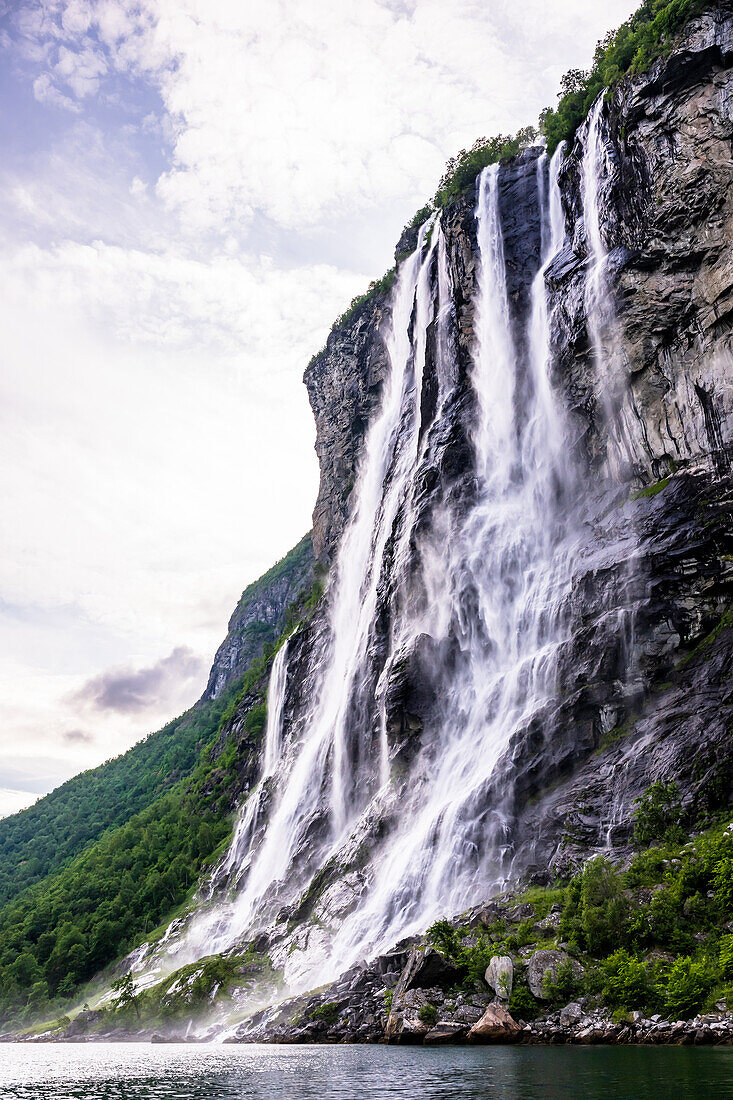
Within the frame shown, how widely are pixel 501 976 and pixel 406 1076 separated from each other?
7079mm

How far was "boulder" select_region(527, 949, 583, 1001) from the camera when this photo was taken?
21891mm

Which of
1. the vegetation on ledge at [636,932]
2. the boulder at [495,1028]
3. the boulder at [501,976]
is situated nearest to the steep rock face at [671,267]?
the vegetation on ledge at [636,932]

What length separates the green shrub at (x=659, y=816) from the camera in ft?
88.7

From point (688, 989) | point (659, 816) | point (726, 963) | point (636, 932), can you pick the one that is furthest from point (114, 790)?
point (726, 963)

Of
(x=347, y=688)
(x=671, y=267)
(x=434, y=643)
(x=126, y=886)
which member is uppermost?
(x=671, y=267)

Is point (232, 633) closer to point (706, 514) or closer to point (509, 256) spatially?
point (509, 256)

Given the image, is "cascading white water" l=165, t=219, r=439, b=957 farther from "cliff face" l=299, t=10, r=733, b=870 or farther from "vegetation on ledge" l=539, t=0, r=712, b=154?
"vegetation on ledge" l=539, t=0, r=712, b=154

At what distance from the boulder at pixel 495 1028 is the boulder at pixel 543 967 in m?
1.05

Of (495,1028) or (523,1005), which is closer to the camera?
(495,1028)

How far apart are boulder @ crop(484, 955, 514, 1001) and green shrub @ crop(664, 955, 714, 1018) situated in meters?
4.34

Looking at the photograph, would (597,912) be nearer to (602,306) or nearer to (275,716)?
(602,306)

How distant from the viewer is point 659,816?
2764cm

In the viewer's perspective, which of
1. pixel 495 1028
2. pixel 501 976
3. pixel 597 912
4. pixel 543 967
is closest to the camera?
pixel 495 1028

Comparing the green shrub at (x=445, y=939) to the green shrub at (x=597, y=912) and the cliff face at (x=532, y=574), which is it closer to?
the cliff face at (x=532, y=574)
